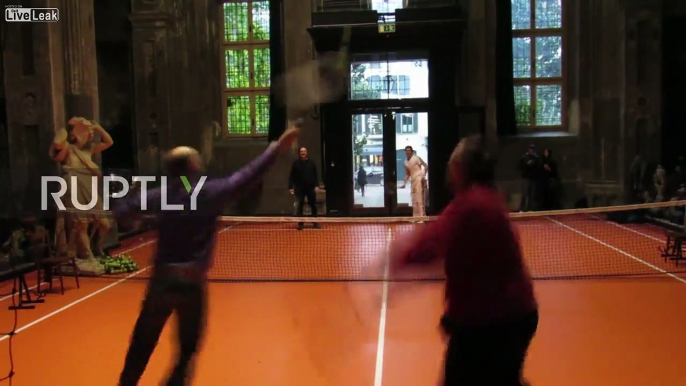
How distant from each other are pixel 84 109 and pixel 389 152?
8178 mm

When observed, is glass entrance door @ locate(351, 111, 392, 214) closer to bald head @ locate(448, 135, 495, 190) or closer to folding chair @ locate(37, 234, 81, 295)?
folding chair @ locate(37, 234, 81, 295)

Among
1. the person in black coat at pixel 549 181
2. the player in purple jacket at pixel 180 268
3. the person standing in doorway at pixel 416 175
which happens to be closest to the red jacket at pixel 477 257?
the player in purple jacket at pixel 180 268

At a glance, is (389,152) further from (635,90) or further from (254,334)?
(254,334)

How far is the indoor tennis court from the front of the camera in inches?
221

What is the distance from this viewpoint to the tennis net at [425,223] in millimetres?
9953

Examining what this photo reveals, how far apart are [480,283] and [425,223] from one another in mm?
9583

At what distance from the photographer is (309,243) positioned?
44.4ft

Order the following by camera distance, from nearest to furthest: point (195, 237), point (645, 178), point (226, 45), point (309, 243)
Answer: point (195, 237) < point (309, 243) < point (645, 178) < point (226, 45)

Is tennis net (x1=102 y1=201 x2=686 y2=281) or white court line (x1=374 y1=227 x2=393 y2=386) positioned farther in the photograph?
tennis net (x1=102 y1=201 x2=686 y2=281)

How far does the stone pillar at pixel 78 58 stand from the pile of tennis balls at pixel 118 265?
2164 millimetres

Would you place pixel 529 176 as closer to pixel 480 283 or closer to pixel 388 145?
pixel 388 145

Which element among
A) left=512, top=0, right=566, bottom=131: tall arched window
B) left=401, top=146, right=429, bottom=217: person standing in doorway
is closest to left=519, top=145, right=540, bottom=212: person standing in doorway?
left=512, top=0, right=566, bottom=131: tall arched window

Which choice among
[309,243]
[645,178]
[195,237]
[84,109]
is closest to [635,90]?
[645,178]

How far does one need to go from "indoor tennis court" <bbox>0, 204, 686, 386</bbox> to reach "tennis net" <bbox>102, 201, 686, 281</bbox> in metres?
0.07
